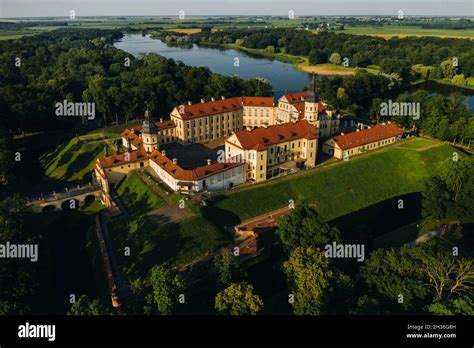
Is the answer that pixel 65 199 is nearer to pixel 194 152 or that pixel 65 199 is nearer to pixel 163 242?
pixel 163 242

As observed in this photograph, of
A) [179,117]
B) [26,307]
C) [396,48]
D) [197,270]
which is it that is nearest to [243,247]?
[197,270]

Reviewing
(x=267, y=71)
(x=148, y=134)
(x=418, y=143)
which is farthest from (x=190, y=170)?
(x=267, y=71)

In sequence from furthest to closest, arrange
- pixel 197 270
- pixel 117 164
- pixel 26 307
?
pixel 117 164 < pixel 197 270 < pixel 26 307

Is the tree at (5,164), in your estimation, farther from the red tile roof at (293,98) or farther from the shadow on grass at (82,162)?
the red tile roof at (293,98)

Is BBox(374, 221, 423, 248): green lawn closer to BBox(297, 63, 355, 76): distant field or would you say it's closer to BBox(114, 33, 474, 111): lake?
BBox(114, 33, 474, 111): lake

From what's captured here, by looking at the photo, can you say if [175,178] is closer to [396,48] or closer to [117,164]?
[117,164]

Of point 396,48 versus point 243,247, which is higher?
point 396,48

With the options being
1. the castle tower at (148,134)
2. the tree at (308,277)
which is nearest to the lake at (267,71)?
the castle tower at (148,134)
